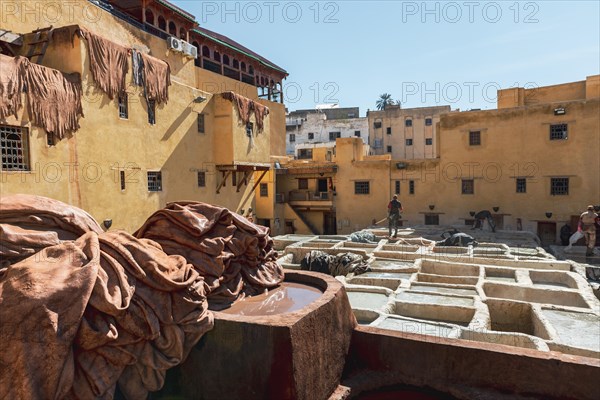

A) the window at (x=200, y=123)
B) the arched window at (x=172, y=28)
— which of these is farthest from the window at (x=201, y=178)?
the arched window at (x=172, y=28)

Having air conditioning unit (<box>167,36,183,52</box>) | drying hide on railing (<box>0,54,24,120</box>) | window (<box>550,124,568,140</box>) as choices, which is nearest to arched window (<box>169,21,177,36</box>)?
air conditioning unit (<box>167,36,183,52</box>)

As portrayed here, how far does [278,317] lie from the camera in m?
3.62

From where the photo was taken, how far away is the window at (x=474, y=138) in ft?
71.5

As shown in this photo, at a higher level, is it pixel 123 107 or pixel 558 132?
pixel 123 107

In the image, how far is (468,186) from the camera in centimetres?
2214

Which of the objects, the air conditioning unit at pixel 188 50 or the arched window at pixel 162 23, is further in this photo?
the arched window at pixel 162 23

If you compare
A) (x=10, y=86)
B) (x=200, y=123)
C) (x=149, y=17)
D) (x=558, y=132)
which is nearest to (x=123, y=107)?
(x=10, y=86)

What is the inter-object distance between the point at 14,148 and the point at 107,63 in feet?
12.1

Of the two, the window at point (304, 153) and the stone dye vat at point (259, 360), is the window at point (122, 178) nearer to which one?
the stone dye vat at point (259, 360)

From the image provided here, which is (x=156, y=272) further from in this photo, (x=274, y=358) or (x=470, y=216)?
(x=470, y=216)

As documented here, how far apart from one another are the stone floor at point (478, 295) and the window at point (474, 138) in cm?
839

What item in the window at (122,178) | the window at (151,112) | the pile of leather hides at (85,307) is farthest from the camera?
the window at (151,112)

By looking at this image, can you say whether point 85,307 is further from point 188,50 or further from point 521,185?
point 521,185

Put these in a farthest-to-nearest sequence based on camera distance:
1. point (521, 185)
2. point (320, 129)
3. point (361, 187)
Result: point (320, 129) → point (361, 187) → point (521, 185)
